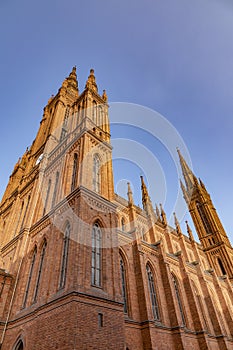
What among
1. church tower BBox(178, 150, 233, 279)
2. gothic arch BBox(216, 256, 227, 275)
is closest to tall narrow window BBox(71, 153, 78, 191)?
church tower BBox(178, 150, 233, 279)

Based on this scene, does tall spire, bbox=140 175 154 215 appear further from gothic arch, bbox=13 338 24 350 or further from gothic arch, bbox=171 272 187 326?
gothic arch, bbox=13 338 24 350

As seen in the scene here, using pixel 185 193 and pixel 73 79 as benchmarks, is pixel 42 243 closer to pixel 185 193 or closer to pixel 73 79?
pixel 73 79

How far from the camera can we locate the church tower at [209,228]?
38156mm

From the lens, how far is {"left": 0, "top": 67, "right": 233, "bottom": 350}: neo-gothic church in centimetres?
1076

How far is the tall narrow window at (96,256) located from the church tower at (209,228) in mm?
30100

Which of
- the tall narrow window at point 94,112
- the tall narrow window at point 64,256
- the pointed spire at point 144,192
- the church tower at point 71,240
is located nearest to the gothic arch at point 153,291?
the church tower at point 71,240

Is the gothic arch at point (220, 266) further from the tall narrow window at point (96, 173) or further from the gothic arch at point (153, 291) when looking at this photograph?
the tall narrow window at point (96, 173)

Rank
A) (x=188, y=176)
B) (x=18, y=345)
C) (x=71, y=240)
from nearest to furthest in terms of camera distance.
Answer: (x=71, y=240) < (x=18, y=345) < (x=188, y=176)

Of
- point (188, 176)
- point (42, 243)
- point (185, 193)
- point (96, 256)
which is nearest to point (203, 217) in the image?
point (185, 193)

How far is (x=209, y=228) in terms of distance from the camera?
43656mm

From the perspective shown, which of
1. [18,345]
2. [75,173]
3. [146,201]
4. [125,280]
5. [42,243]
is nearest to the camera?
[18,345]

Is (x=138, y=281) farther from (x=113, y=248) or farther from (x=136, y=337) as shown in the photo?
(x=113, y=248)

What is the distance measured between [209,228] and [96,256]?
36104mm

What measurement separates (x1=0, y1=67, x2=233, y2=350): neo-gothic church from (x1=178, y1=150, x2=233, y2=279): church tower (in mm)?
11037
